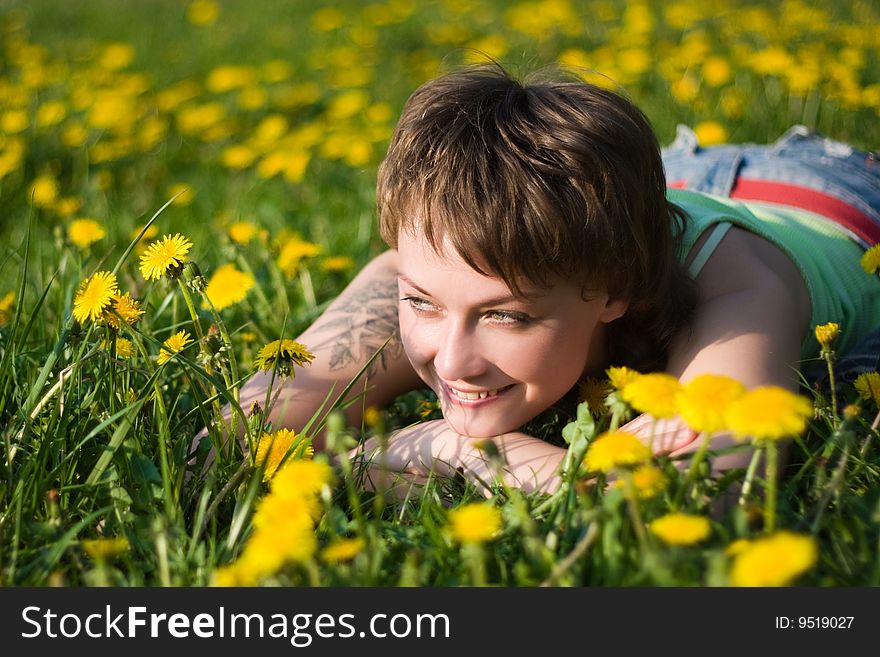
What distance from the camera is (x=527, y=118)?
5.25 ft

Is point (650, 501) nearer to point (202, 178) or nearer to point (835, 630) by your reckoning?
point (835, 630)

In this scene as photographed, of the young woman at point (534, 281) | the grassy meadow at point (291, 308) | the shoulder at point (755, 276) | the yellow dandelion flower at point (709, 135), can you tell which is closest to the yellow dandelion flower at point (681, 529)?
the grassy meadow at point (291, 308)

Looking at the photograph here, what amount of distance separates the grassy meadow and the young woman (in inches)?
4.0

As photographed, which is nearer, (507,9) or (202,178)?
(202,178)

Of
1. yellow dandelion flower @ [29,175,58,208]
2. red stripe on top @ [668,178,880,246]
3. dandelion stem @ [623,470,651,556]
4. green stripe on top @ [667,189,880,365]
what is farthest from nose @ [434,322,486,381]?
yellow dandelion flower @ [29,175,58,208]

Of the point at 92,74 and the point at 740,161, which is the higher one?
the point at 92,74

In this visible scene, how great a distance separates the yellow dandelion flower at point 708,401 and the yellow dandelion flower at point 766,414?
2 cm

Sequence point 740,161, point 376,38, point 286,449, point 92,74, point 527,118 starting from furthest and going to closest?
point 376,38
point 92,74
point 740,161
point 527,118
point 286,449

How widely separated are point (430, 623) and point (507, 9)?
14.7 feet

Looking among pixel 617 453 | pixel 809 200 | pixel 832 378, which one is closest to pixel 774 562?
pixel 617 453

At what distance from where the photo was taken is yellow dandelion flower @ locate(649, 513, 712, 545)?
1064 mm

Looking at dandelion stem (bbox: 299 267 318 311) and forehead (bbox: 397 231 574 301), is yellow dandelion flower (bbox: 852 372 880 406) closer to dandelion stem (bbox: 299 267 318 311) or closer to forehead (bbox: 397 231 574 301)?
forehead (bbox: 397 231 574 301)

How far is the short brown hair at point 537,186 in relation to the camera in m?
1.50

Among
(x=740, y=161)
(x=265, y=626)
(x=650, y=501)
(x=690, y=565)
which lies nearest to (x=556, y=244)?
(x=650, y=501)
